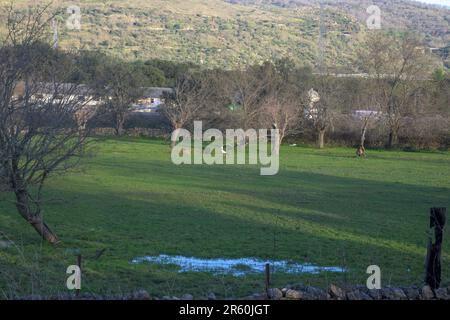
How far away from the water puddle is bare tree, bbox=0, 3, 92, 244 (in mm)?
3272

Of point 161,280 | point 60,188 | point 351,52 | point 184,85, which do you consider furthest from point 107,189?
point 351,52

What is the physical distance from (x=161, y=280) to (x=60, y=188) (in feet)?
55.4

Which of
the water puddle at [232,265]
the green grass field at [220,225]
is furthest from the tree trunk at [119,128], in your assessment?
the water puddle at [232,265]

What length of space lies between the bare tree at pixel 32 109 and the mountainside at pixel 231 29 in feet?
254

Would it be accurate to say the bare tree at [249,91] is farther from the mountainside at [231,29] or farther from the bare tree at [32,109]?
the bare tree at [32,109]

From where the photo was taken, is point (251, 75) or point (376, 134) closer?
point (376, 134)

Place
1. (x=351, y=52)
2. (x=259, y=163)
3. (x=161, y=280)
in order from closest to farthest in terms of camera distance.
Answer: (x=161, y=280), (x=259, y=163), (x=351, y=52)

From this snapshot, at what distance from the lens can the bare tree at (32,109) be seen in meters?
14.1

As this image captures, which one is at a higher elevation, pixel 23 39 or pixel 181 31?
pixel 181 31

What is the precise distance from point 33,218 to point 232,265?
17.6 feet

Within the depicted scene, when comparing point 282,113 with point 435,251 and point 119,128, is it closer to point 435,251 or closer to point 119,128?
point 119,128

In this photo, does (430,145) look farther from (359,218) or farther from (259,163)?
(359,218)

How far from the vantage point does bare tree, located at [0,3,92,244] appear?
14.1 meters

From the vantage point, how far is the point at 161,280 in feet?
40.8
